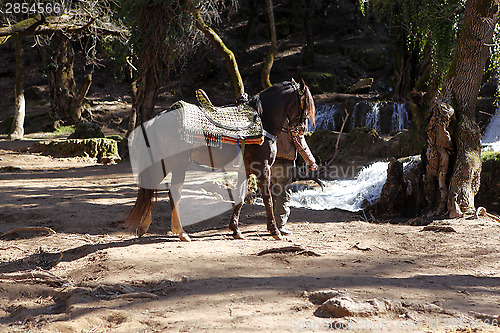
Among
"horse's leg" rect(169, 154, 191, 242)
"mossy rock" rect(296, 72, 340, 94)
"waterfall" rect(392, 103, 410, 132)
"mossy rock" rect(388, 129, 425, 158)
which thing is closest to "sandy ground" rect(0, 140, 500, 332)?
"horse's leg" rect(169, 154, 191, 242)

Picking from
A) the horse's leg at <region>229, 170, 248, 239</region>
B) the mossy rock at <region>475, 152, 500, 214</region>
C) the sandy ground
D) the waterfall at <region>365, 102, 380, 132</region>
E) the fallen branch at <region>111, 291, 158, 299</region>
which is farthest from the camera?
the waterfall at <region>365, 102, 380, 132</region>

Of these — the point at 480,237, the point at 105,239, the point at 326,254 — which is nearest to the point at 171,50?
the point at 105,239

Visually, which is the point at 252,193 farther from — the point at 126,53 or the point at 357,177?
the point at 126,53

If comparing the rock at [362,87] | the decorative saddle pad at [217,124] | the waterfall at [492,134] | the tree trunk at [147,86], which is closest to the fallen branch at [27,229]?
the decorative saddle pad at [217,124]

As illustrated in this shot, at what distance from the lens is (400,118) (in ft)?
55.5

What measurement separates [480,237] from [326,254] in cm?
268

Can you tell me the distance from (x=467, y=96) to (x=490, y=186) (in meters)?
2.76

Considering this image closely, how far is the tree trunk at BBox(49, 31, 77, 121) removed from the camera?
2069 cm

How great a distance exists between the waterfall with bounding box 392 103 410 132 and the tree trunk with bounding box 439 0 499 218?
8.57 m

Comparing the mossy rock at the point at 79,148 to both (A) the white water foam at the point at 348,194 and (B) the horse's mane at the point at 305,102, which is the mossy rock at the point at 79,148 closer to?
(A) the white water foam at the point at 348,194

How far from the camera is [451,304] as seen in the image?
3527mm

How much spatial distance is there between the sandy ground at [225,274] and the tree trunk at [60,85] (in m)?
14.3

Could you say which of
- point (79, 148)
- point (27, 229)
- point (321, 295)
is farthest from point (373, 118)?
point (321, 295)

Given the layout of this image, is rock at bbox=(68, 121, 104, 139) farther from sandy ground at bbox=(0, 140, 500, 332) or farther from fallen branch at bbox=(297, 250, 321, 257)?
fallen branch at bbox=(297, 250, 321, 257)
